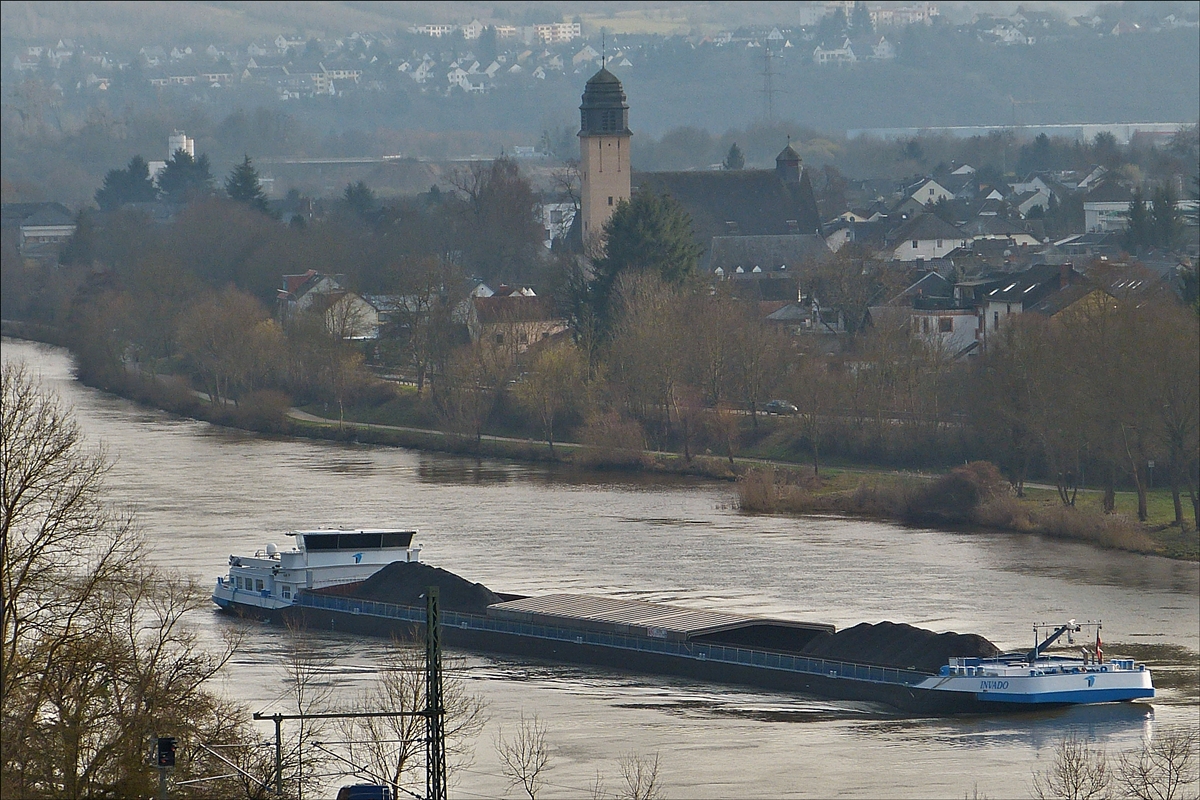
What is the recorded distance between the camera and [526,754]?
22016mm

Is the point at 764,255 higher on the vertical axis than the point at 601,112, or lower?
lower

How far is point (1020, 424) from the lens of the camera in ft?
132

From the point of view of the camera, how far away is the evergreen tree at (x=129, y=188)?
356 ft

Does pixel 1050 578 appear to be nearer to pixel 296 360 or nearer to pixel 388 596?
pixel 388 596

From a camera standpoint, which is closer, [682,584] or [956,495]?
[682,584]

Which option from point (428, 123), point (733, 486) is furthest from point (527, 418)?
point (428, 123)

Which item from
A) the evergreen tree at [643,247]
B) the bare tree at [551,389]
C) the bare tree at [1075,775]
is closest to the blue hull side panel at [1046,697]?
the bare tree at [1075,775]

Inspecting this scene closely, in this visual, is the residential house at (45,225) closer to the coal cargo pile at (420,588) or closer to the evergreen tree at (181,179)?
the evergreen tree at (181,179)

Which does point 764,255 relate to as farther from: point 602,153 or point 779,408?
point 779,408

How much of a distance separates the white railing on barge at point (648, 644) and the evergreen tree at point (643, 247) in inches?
1015

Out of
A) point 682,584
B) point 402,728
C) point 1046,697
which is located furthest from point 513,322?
point 402,728

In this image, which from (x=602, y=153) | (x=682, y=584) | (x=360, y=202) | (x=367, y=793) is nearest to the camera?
(x=367, y=793)

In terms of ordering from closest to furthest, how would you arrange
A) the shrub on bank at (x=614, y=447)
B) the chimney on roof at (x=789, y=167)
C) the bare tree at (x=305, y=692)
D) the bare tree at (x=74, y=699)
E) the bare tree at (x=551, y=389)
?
the bare tree at (x=74, y=699), the bare tree at (x=305, y=692), the shrub on bank at (x=614, y=447), the bare tree at (x=551, y=389), the chimney on roof at (x=789, y=167)

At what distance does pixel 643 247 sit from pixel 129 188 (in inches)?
2283
